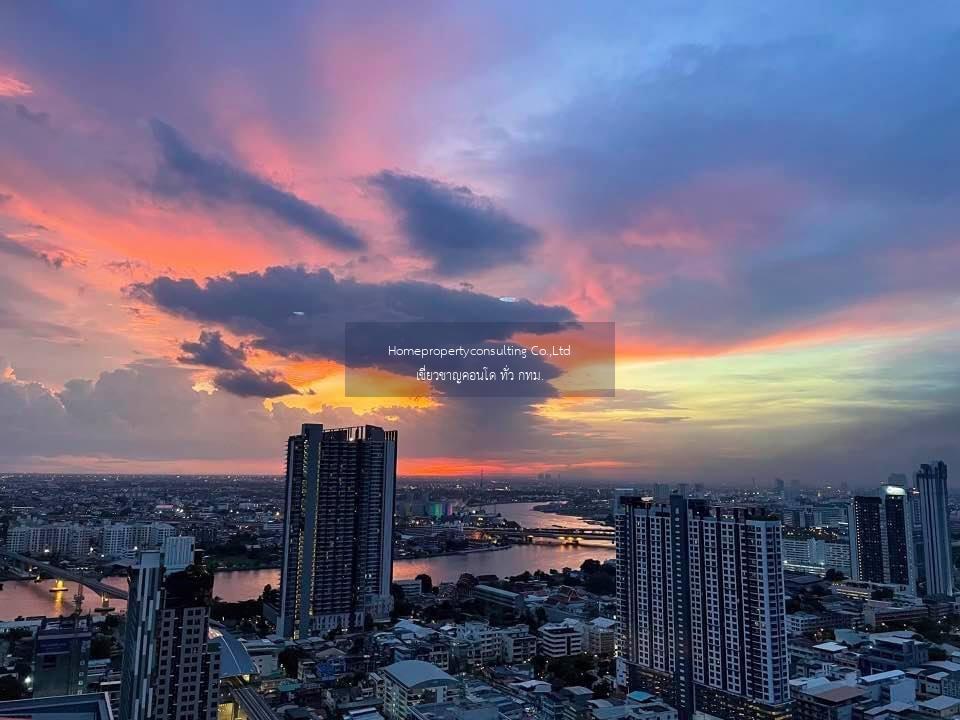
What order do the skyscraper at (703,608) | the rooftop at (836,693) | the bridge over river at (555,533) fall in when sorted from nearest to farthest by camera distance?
1. the rooftop at (836,693)
2. the skyscraper at (703,608)
3. the bridge over river at (555,533)

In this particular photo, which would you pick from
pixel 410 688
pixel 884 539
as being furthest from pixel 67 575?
pixel 884 539

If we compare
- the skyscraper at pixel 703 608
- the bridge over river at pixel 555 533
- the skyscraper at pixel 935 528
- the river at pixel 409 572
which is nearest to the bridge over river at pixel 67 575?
the river at pixel 409 572

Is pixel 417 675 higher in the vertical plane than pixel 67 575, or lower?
higher

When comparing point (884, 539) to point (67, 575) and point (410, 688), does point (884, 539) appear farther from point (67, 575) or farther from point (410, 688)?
point (67, 575)

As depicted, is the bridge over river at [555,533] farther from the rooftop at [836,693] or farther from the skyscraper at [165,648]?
the skyscraper at [165,648]

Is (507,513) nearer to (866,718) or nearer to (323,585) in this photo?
(323,585)

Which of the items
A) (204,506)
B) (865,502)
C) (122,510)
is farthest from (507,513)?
(865,502)
